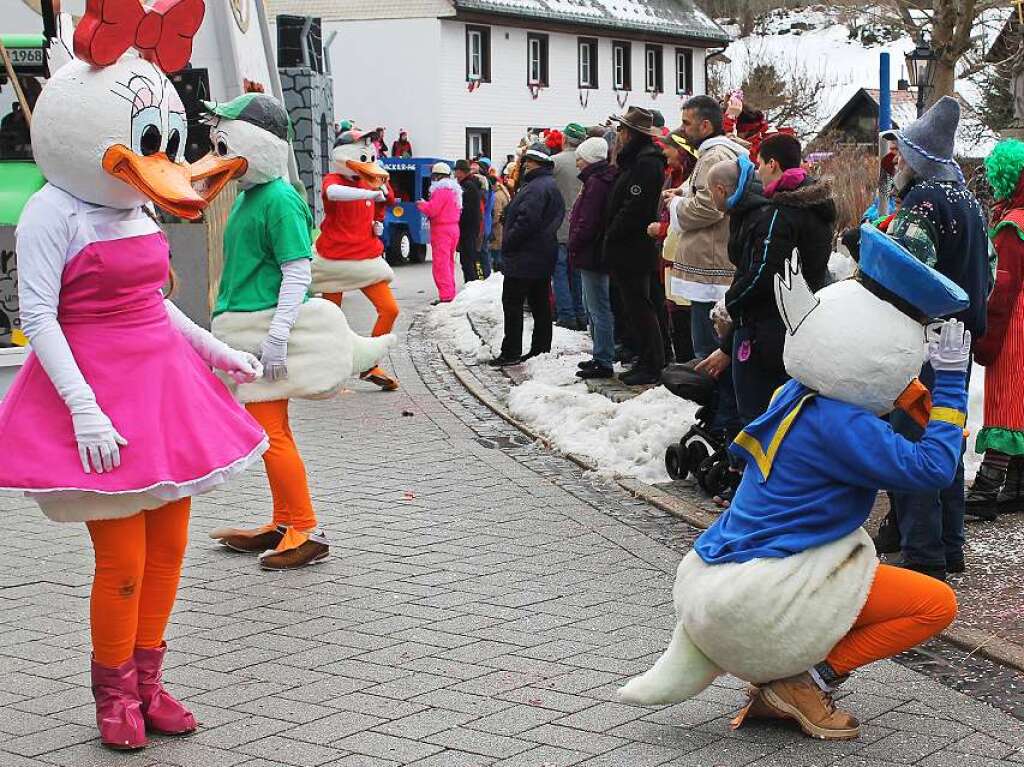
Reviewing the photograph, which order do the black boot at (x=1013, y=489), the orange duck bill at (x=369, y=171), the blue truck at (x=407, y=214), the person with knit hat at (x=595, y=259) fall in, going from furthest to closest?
1. the blue truck at (x=407, y=214)
2. the orange duck bill at (x=369, y=171)
3. the person with knit hat at (x=595, y=259)
4. the black boot at (x=1013, y=489)

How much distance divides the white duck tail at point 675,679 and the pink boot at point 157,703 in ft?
4.54

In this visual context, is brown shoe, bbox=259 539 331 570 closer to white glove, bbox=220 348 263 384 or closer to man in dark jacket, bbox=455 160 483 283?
white glove, bbox=220 348 263 384

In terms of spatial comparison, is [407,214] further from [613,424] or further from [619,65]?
[619,65]

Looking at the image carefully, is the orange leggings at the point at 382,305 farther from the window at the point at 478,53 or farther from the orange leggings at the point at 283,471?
the window at the point at 478,53

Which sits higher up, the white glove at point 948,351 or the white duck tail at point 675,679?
the white glove at point 948,351

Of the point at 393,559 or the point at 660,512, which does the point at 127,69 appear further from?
the point at 660,512

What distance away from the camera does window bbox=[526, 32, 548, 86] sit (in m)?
48.7

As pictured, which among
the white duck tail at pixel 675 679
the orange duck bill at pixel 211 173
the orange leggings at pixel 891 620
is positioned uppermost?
the orange duck bill at pixel 211 173

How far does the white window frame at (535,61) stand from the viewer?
48688 mm

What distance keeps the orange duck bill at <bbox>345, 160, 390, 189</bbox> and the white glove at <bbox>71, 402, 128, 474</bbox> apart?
8.23 meters

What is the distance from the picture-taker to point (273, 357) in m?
6.80

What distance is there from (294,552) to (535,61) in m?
43.8

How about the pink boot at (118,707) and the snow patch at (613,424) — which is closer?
the pink boot at (118,707)

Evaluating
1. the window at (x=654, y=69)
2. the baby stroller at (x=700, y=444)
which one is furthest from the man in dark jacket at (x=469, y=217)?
the window at (x=654, y=69)
